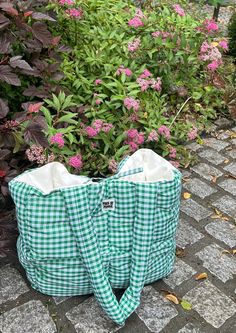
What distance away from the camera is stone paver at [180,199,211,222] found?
2799 millimetres

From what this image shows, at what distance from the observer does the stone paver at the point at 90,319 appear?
2043 mm

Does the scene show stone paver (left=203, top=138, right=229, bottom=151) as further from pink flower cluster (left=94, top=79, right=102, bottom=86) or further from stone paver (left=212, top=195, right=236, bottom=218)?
pink flower cluster (left=94, top=79, right=102, bottom=86)

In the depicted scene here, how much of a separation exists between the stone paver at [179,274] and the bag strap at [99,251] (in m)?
0.26

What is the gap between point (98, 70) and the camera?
3254mm

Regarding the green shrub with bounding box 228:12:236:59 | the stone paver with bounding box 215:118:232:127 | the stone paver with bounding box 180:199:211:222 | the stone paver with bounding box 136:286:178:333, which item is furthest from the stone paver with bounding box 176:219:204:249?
the green shrub with bounding box 228:12:236:59

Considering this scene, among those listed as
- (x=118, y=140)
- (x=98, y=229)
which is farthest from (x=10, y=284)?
(x=118, y=140)

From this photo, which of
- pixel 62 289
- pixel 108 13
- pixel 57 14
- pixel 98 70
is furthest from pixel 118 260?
pixel 108 13

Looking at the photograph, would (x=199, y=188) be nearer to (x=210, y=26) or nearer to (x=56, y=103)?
(x=56, y=103)

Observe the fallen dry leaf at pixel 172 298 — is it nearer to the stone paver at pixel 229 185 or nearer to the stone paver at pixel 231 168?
the stone paver at pixel 229 185

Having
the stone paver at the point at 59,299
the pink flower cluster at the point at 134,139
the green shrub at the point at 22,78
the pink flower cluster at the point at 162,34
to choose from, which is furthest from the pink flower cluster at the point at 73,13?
the stone paver at the point at 59,299

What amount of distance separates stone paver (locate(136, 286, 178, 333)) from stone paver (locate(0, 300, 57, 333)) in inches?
16.9

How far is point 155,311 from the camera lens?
84.4 inches

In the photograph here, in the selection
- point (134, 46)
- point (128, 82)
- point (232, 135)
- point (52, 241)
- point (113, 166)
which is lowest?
point (232, 135)

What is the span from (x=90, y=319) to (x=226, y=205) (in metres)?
1.27
